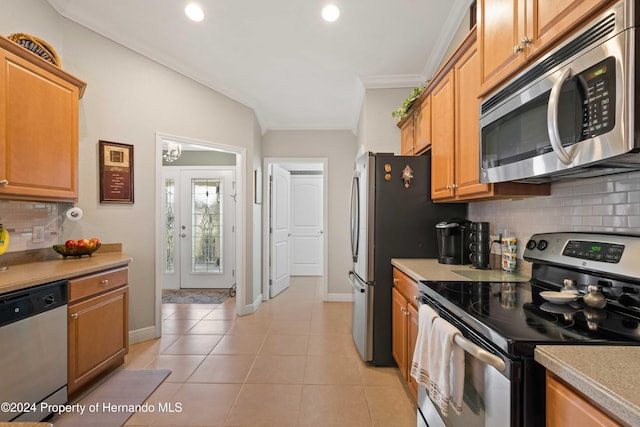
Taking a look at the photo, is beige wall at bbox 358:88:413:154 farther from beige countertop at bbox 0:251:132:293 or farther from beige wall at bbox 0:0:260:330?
beige countertop at bbox 0:251:132:293

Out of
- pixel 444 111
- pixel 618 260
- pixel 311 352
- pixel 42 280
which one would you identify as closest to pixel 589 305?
pixel 618 260

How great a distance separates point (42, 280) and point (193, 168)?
3.59 metres

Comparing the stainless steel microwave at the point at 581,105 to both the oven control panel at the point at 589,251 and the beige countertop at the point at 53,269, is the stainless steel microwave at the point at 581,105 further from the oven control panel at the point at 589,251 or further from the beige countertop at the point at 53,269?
the beige countertop at the point at 53,269

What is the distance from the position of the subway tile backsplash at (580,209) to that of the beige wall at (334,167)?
108 inches

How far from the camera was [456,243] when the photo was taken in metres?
2.22

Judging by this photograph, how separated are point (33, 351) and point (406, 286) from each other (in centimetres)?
223

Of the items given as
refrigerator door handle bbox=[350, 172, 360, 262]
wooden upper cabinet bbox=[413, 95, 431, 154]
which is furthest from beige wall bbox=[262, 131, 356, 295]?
wooden upper cabinet bbox=[413, 95, 431, 154]

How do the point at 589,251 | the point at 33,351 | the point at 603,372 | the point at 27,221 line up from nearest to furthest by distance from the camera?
the point at 603,372 → the point at 589,251 → the point at 33,351 → the point at 27,221

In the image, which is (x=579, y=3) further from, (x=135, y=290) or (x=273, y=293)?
(x=273, y=293)

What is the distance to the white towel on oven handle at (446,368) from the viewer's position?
110cm

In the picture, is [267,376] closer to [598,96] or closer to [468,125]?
[468,125]

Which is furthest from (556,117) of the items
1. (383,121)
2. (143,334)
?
(143,334)

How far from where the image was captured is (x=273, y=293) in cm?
474

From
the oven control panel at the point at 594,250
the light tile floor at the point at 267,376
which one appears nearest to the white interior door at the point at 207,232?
→ the light tile floor at the point at 267,376
